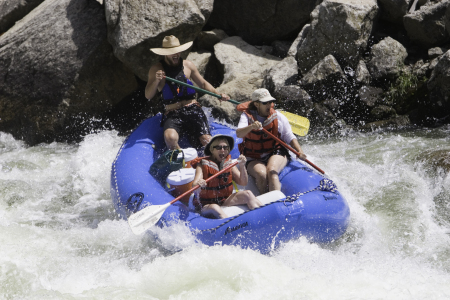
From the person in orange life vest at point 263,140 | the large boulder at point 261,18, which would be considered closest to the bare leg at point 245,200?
the person in orange life vest at point 263,140

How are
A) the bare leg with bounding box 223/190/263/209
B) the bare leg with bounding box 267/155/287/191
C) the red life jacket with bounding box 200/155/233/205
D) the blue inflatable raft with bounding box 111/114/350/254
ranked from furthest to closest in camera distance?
the bare leg with bounding box 267/155/287/191 < the red life jacket with bounding box 200/155/233/205 < the bare leg with bounding box 223/190/263/209 < the blue inflatable raft with bounding box 111/114/350/254

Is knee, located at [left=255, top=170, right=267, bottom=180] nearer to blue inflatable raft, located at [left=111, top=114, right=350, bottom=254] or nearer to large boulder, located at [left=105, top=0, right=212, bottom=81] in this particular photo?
blue inflatable raft, located at [left=111, top=114, right=350, bottom=254]

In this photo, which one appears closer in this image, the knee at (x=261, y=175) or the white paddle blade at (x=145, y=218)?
the white paddle blade at (x=145, y=218)

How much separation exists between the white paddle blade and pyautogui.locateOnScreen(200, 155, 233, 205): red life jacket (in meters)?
0.34

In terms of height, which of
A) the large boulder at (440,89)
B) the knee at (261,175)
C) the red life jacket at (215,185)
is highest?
the red life jacket at (215,185)

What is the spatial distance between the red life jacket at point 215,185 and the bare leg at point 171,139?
797 mm

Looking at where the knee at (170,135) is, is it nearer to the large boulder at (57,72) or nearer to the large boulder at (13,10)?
the large boulder at (57,72)

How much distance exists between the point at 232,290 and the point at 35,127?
4.83 meters

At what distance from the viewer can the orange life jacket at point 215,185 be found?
4066 millimetres

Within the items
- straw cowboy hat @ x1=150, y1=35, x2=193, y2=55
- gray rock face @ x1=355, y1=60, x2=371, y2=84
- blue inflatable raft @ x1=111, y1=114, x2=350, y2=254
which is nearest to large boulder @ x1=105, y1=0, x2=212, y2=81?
straw cowboy hat @ x1=150, y1=35, x2=193, y2=55

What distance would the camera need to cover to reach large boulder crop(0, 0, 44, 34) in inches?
314

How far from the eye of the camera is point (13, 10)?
7992mm

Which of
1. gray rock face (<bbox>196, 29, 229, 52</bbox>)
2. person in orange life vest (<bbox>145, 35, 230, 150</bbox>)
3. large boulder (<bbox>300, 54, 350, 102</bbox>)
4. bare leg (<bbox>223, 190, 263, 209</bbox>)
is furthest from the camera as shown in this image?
gray rock face (<bbox>196, 29, 229, 52</bbox>)

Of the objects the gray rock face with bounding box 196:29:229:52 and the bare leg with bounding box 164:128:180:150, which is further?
the gray rock face with bounding box 196:29:229:52
